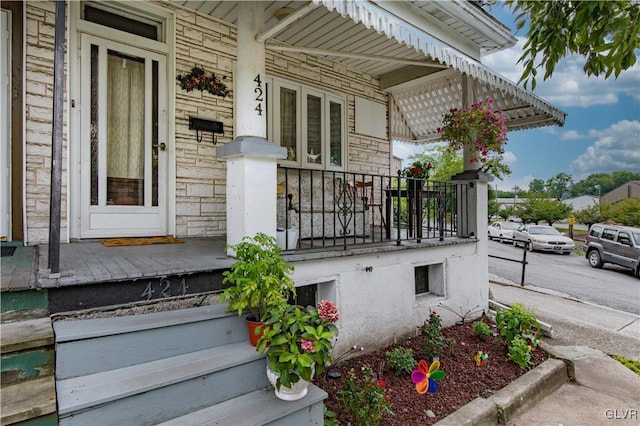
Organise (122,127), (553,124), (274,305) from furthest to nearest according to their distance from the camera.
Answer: (553,124) < (122,127) < (274,305)

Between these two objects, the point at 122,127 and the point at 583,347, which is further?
the point at 583,347

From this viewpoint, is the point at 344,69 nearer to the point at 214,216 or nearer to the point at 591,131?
the point at 214,216

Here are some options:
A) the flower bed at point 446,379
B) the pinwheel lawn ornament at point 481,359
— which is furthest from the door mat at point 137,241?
the pinwheel lawn ornament at point 481,359

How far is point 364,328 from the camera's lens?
10.7 feet

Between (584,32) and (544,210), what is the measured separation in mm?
24551

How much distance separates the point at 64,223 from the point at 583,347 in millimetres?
5745

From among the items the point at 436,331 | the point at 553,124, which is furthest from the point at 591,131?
the point at 436,331

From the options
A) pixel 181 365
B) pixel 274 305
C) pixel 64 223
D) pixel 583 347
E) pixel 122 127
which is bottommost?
pixel 583 347

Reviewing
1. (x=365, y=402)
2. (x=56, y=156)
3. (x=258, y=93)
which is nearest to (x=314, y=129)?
(x=258, y=93)

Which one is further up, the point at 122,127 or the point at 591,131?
the point at 591,131

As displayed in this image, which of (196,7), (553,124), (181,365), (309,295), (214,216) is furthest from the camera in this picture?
(553,124)

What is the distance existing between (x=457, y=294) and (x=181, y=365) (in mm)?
Answer: 3505

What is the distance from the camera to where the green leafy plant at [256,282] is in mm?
1958

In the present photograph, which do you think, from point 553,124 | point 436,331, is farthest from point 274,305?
point 553,124
